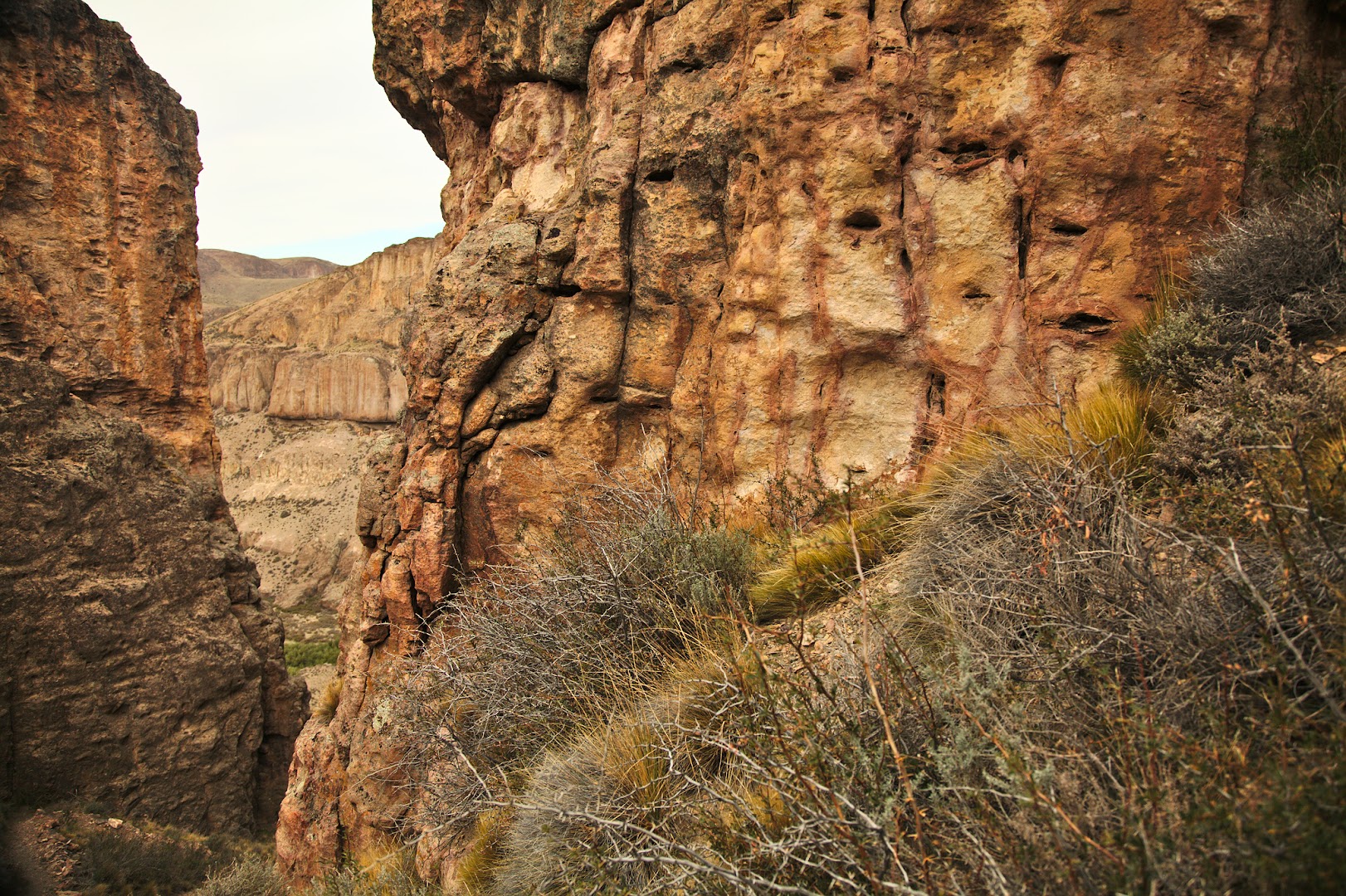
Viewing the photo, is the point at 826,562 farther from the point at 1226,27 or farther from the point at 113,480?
the point at 113,480

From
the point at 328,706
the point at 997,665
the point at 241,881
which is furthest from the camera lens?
the point at 241,881

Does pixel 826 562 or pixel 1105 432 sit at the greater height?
pixel 1105 432

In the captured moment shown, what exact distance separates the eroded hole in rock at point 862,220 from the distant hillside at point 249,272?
100109 millimetres

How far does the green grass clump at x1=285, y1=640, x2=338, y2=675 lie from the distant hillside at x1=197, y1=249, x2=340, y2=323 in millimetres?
76089

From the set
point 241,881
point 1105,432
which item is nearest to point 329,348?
point 241,881

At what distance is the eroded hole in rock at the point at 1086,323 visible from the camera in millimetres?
3697

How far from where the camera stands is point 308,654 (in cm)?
2570

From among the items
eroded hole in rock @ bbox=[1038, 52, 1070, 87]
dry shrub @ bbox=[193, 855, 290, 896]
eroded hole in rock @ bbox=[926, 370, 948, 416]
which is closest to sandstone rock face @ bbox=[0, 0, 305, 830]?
dry shrub @ bbox=[193, 855, 290, 896]

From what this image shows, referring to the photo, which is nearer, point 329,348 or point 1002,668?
point 1002,668

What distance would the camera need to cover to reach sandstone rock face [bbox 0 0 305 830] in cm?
973

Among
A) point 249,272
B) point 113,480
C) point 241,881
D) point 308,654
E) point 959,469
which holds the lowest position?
point 308,654

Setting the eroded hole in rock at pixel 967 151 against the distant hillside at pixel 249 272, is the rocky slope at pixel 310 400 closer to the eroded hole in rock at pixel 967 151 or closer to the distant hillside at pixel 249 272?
the eroded hole in rock at pixel 967 151

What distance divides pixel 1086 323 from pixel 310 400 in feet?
163

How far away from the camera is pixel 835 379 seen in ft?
14.4
